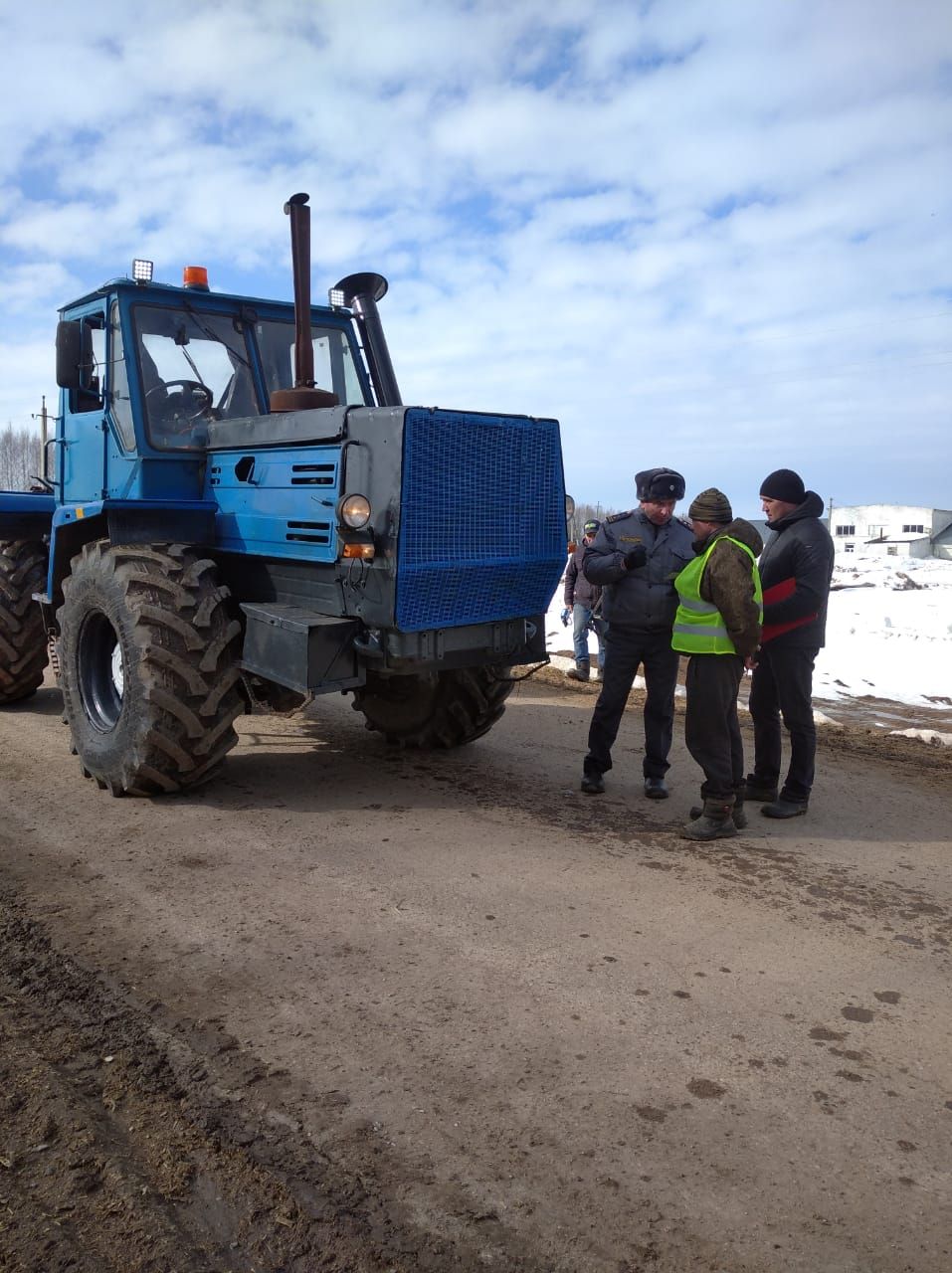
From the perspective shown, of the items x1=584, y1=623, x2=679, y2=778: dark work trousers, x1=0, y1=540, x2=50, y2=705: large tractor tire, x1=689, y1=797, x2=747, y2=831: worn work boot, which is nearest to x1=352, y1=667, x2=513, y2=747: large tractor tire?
x1=584, y1=623, x2=679, y2=778: dark work trousers

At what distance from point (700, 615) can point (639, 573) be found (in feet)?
2.42

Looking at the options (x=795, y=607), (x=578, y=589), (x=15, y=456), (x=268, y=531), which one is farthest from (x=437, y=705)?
(x=15, y=456)

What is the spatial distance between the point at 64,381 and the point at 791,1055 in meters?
5.43

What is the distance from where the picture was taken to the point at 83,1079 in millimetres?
2730

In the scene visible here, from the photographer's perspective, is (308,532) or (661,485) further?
(661,485)

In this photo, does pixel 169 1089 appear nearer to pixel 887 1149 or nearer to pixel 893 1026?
pixel 887 1149

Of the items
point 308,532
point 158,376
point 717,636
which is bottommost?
point 717,636

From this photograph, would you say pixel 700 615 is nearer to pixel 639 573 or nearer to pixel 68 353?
pixel 639 573

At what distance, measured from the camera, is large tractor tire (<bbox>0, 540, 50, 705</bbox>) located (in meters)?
7.32

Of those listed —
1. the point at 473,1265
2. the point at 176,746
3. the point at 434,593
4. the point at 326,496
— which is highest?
the point at 326,496

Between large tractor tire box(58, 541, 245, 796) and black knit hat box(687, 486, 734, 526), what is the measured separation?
2.51 m

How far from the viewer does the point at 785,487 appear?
5.48 meters

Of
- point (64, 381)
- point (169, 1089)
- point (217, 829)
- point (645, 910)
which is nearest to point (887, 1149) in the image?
point (645, 910)

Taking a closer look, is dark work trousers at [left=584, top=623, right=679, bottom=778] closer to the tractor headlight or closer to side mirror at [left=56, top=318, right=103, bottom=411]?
the tractor headlight
